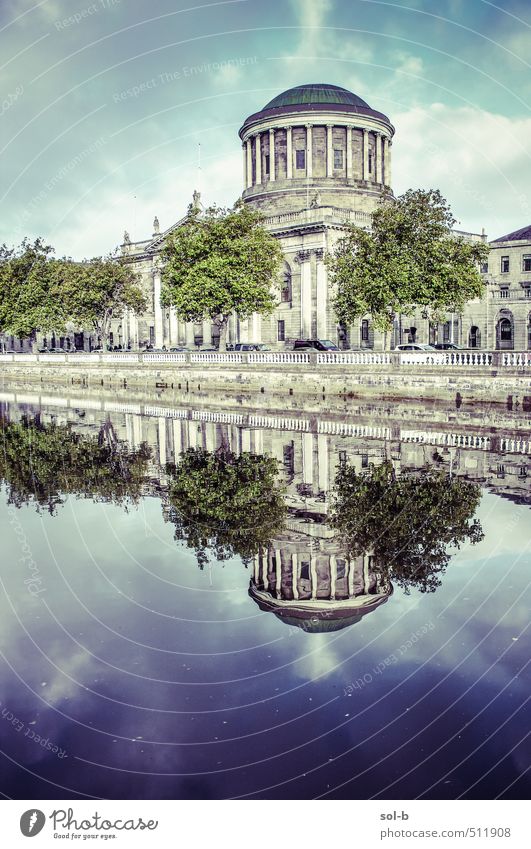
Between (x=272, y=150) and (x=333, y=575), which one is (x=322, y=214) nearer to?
(x=272, y=150)

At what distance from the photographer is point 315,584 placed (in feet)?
36.6

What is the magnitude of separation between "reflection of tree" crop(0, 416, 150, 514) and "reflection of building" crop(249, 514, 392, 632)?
630 cm

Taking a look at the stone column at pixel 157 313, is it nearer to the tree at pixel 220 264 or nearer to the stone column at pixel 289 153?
the stone column at pixel 289 153

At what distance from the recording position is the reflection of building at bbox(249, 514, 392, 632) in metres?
10.0

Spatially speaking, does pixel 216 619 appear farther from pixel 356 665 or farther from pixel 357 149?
pixel 357 149

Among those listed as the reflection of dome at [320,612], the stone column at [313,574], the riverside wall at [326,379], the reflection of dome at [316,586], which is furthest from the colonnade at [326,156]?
the reflection of dome at [320,612]

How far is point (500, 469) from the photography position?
20.7m

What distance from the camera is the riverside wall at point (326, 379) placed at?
36750 mm

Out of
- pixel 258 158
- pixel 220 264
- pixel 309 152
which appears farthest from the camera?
pixel 258 158

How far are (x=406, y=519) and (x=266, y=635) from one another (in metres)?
5.91

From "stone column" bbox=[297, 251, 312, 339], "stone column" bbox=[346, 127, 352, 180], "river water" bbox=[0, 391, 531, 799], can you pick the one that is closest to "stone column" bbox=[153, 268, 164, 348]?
"stone column" bbox=[297, 251, 312, 339]

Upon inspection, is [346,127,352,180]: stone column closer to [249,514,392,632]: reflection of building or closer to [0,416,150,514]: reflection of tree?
[0,416,150,514]: reflection of tree

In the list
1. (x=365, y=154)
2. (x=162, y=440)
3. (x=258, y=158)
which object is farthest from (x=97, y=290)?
(x=162, y=440)

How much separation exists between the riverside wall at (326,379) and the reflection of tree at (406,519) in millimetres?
17850
